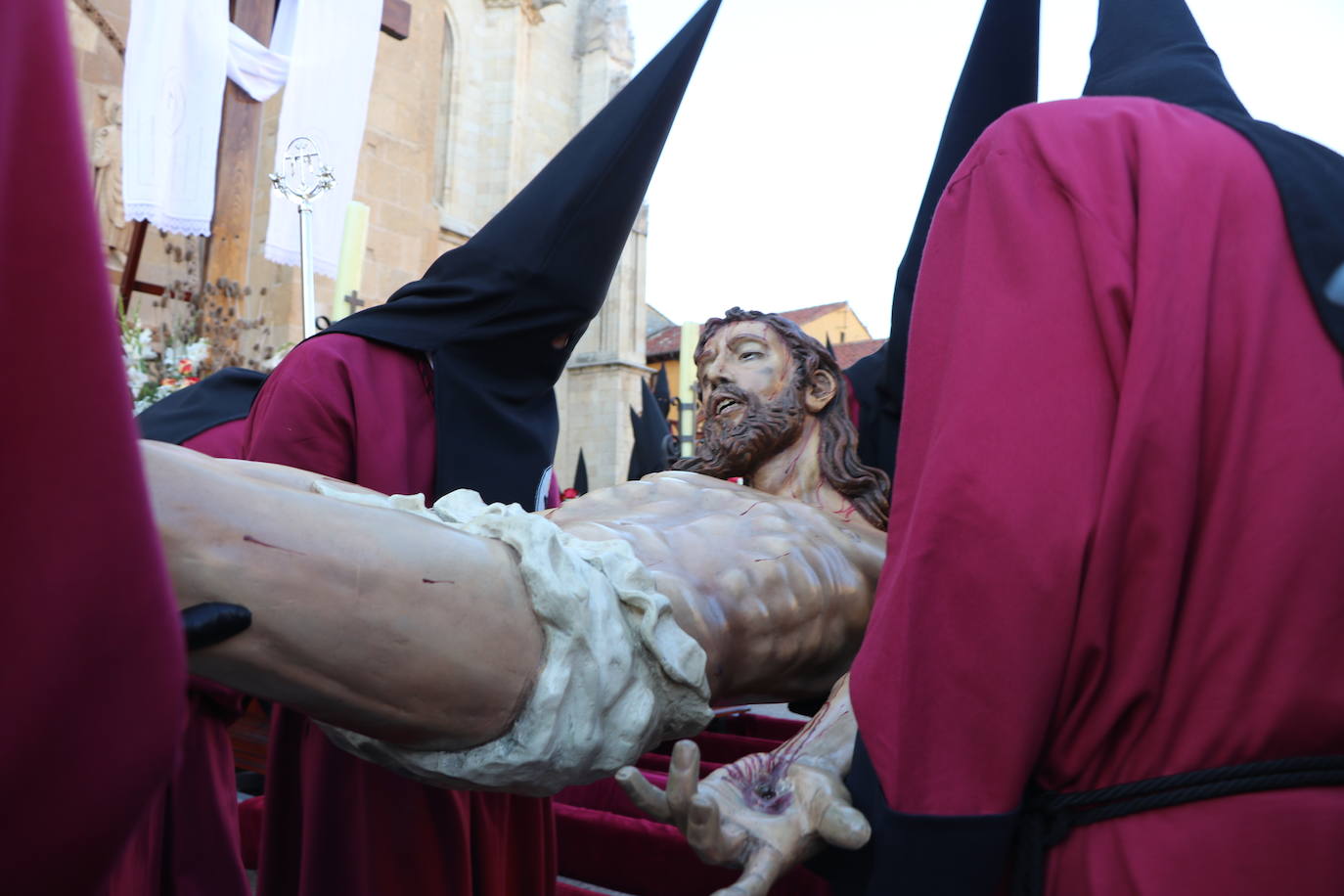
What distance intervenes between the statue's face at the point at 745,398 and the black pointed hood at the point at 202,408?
Answer: 1.29 meters

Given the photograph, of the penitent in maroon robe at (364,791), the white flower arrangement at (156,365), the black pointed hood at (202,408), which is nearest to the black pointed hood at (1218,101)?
the penitent in maroon robe at (364,791)

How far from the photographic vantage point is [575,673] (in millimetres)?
1404

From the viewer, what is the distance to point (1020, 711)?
1.10 m

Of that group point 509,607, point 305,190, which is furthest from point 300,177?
point 509,607

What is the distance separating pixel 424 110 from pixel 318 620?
11.9 meters

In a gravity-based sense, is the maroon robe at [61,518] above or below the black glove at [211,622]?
above

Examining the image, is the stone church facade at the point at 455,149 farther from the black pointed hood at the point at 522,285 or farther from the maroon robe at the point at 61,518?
the maroon robe at the point at 61,518

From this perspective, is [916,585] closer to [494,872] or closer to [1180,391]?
[1180,391]

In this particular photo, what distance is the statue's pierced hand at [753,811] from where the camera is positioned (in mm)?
1193

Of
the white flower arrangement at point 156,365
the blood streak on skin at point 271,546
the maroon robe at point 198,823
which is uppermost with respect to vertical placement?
the blood streak on skin at point 271,546

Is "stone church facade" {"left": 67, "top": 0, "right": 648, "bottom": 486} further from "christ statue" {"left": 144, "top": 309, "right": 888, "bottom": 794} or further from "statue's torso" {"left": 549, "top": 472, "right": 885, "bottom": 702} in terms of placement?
"christ statue" {"left": 144, "top": 309, "right": 888, "bottom": 794}

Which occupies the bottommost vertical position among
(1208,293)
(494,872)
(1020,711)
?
(494,872)

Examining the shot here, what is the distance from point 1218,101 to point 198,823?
94.7 inches

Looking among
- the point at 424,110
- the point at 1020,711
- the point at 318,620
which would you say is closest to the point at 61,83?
the point at 318,620
